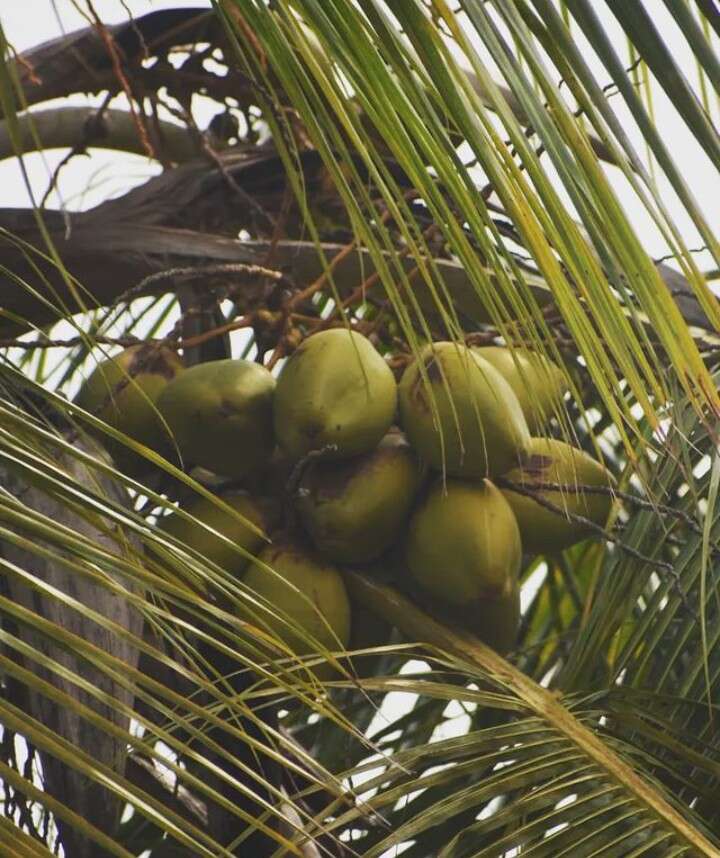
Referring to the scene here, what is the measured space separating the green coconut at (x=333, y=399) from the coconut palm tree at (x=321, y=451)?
0.18ft

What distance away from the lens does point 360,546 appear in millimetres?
1567

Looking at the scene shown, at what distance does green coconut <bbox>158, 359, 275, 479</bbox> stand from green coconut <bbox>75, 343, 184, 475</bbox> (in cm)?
3

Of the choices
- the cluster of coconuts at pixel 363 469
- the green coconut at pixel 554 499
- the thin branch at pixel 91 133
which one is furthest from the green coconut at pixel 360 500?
the thin branch at pixel 91 133

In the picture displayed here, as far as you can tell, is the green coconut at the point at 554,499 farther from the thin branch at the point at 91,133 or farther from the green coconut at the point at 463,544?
the thin branch at the point at 91,133

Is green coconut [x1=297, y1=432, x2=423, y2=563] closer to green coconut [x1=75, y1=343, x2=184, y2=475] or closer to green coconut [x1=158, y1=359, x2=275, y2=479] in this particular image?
green coconut [x1=158, y1=359, x2=275, y2=479]

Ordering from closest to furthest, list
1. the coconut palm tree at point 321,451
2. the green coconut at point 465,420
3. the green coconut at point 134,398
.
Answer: the coconut palm tree at point 321,451, the green coconut at point 465,420, the green coconut at point 134,398

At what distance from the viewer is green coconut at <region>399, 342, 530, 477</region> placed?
150 centimetres

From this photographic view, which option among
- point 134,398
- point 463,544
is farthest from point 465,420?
point 134,398

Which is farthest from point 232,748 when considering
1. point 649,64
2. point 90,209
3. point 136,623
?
point 649,64

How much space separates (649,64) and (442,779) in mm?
817

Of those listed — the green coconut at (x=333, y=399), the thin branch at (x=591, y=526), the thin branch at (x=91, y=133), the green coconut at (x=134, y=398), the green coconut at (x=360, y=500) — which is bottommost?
the thin branch at (x=591, y=526)

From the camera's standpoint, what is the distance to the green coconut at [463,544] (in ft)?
4.99

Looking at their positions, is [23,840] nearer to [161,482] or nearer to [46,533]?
[46,533]

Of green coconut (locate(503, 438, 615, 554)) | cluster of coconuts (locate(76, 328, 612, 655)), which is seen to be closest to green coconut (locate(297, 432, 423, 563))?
cluster of coconuts (locate(76, 328, 612, 655))
